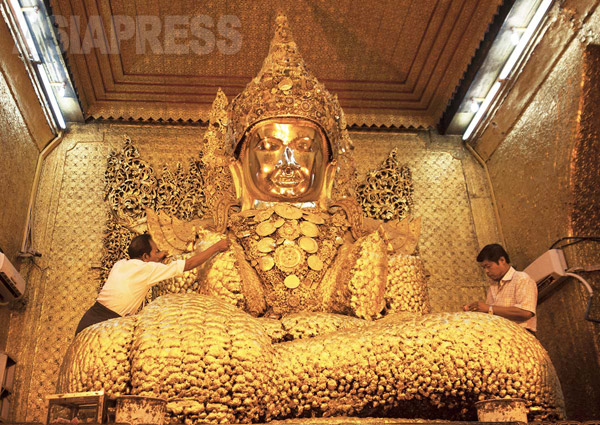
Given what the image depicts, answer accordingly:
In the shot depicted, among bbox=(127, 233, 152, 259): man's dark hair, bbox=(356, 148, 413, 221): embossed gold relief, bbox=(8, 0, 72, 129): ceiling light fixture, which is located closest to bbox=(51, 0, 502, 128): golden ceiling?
bbox=(8, 0, 72, 129): ceiling light fixture

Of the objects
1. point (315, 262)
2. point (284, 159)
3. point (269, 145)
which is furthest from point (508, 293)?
point (269, 145)

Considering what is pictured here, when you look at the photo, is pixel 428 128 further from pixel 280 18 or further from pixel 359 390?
pixel 359 390

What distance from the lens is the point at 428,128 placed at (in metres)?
4.79

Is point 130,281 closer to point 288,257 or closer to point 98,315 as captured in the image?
point 98,315

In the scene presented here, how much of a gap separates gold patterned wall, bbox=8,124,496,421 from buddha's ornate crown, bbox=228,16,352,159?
1005 millimetres

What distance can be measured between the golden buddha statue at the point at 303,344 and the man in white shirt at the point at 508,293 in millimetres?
368

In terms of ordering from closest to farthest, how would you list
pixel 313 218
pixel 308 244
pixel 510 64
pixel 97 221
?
pixel 308 244
pixel 313 218
pixel 510 64
pixel 97 221

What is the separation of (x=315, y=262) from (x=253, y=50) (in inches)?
73.0

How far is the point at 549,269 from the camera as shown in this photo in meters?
3.55

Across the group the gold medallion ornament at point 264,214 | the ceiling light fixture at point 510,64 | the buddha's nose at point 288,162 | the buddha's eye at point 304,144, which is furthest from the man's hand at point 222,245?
the ceiling light fixture at point 510,64

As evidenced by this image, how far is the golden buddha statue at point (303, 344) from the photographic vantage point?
1936 millimetres

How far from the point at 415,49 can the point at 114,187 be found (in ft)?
7.34

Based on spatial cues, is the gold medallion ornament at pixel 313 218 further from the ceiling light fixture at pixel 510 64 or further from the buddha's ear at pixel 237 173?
the ceiling light fixture at pixel 510 64

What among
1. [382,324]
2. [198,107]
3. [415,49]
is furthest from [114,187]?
[382,324]
